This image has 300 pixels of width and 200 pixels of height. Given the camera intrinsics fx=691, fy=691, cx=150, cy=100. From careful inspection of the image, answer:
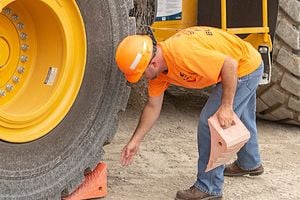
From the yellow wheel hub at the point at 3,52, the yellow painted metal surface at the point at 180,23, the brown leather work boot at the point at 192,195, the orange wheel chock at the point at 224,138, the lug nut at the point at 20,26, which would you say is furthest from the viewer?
the yellow painted metal surface at the point at 180,23

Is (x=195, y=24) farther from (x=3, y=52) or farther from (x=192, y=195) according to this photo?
(x=3, y=52)

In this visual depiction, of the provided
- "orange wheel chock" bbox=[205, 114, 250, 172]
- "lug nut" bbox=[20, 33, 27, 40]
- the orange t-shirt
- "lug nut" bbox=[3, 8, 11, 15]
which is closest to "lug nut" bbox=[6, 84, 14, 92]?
"lug nut" bbox=[20, 33, 27, 40]

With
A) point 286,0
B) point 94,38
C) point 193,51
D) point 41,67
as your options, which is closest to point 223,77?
point 193,51

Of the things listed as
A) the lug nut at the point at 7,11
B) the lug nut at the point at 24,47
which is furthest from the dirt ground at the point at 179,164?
the lug nut at the point at 7,11

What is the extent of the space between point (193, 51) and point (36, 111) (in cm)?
83

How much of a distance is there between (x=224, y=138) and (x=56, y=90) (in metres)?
0.89

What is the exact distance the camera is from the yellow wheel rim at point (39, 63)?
10.8ft

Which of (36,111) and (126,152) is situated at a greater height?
(36,111)

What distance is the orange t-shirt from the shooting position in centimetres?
346

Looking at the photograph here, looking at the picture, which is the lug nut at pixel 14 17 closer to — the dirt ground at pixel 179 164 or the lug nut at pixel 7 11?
the lug nut at pixel 7 11

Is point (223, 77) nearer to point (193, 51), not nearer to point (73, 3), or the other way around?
point (193, 51)

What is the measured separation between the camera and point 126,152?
3758 millimetres

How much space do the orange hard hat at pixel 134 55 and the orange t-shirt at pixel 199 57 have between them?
0.16m

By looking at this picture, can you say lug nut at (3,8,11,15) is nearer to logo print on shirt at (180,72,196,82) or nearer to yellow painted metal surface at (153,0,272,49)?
logo print on shirt at (180,72,196,82)
